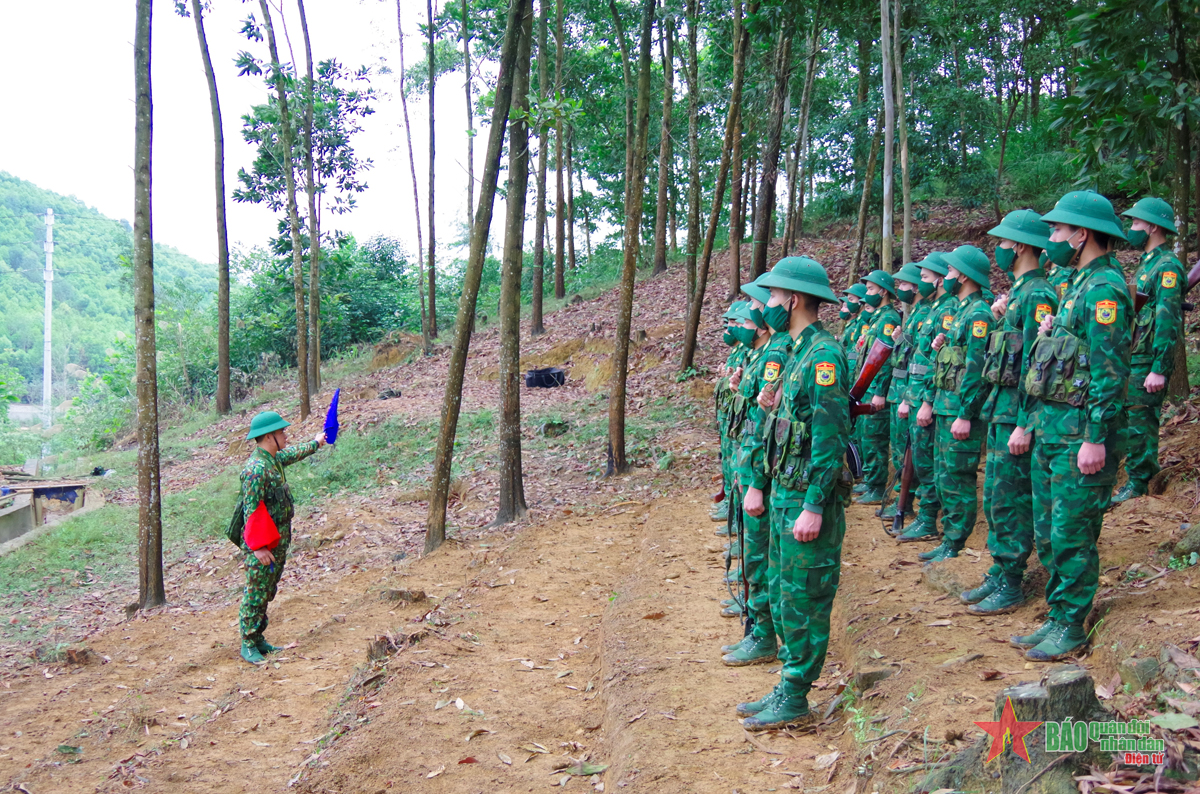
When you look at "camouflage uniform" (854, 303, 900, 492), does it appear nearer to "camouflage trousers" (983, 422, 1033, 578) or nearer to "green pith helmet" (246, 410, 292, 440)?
"camouflage trousers" (983, 422, 1033, 578)

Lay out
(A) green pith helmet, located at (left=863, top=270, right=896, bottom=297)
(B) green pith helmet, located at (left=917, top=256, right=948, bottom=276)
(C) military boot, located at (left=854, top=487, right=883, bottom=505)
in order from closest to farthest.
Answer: (B) green pith helmet, located at (left=917, top=256, right=948, bottom=276) → (A) green pith helmet, located at (left=863, top=270, right=896, bottom=297) → (C) military boot, located at (left=854, top=487, right=883, bottom=505)

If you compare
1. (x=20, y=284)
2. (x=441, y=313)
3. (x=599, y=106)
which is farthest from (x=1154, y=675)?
(x=20, y=284)

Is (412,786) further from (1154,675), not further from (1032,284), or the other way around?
(1032,284)

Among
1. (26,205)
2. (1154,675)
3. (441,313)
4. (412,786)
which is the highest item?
(26,205)

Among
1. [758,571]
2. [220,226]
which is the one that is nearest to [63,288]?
[220,226]

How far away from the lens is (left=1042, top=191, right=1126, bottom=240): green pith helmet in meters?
4.45

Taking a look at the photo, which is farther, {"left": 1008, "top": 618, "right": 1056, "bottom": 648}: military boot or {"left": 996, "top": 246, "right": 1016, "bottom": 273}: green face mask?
{"left": 996, "top": 246, "right": 1016, "bottom": 273}: green face mask

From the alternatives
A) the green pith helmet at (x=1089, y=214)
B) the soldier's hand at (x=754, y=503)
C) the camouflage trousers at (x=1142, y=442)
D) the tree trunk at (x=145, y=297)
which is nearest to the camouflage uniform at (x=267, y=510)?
the tree trunk at (x=145, y=297)

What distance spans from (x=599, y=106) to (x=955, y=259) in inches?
823

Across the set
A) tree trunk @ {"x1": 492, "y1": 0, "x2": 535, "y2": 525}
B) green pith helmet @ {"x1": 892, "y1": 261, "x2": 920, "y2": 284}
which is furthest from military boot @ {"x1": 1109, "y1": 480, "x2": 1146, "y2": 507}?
tree trunk @ {"x1": 492, "y1": 0, "x2": 535, "y2": 525}

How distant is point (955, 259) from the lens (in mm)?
6098

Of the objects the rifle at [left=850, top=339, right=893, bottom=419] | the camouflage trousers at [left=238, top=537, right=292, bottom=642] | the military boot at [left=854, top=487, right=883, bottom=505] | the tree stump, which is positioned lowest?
the camouflage trousers at [left=238, top=537, right=292, bottom=642]

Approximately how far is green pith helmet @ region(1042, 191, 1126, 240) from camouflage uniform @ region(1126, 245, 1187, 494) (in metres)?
1.85

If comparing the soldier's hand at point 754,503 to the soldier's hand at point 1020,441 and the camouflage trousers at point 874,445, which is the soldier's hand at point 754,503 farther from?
the camouflage trousers at point 874,445
